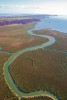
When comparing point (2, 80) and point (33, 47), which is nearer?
point (2, 80)

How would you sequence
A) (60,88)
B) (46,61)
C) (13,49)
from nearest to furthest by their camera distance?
(60,88), (46,61), (13,49)

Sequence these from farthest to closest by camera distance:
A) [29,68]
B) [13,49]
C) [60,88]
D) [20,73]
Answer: [13,49] → [29,68] → [20,73] → [60,88]

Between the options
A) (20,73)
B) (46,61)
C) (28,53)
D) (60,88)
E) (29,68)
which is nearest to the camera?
(60,88)

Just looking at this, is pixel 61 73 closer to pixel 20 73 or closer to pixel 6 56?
pixel 20 73

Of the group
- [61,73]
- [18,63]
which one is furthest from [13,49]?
[61,73]

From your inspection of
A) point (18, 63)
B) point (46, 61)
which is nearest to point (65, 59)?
point (46, 61)

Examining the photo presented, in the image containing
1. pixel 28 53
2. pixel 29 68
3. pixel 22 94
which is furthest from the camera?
pixel 28 53

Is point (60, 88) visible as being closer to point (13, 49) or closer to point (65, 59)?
point (65, 59)

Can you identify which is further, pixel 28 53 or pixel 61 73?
pixel 28 53
